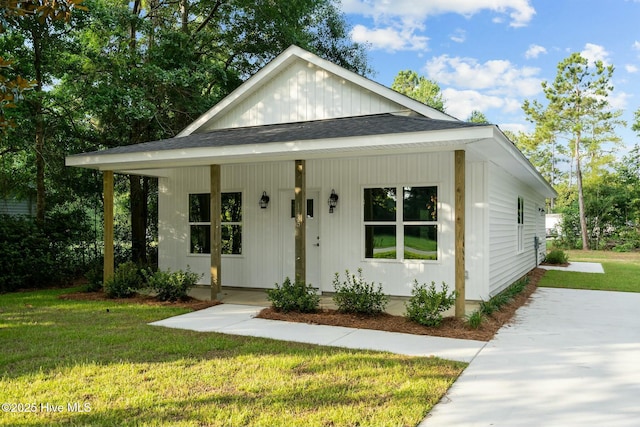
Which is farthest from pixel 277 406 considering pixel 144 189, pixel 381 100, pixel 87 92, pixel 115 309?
pixel 144 189

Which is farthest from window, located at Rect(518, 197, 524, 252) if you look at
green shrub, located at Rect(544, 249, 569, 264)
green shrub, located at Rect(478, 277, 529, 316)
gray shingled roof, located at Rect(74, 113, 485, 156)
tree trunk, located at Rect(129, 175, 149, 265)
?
tree trunk, located at Rect(129, 175, 149, 265)

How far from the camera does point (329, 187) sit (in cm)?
863

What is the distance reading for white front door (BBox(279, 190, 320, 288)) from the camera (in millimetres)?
8812

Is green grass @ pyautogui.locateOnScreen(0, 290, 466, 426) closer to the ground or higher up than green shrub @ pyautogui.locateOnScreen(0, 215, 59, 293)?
closer to the ground

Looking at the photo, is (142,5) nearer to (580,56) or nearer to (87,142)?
(87,142)

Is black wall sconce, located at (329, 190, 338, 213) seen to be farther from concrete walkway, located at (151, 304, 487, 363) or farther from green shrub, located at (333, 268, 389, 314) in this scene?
concrete walkway, located at (151, 304, 487, 363)

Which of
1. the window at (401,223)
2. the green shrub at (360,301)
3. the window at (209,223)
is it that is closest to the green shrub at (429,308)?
the green shrub at (360,301)

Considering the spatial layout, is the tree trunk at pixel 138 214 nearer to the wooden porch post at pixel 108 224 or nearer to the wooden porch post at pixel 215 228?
the wooden porch post at pixel 108 224

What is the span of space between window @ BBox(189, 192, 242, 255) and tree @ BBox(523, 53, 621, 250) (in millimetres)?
21181

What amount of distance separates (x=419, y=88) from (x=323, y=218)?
31.2 metres

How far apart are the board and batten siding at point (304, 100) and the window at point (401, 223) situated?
5.41 feet

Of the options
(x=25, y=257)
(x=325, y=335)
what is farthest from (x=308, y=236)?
(x=25, y=257)

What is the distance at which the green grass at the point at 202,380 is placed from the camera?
3203 mm

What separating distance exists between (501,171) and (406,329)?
14.0 feet
